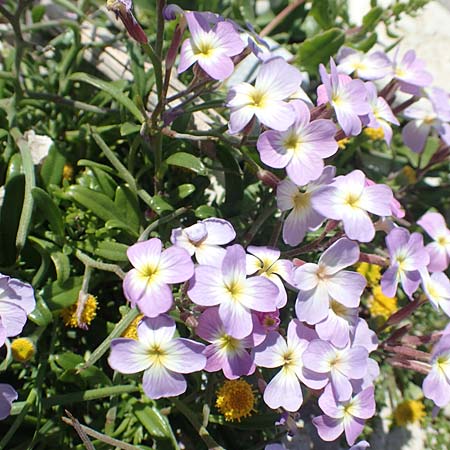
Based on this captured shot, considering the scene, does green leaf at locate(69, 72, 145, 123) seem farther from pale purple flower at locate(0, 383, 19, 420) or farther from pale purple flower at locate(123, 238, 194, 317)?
pale purple flower at locate(0, 383, 19, 420)

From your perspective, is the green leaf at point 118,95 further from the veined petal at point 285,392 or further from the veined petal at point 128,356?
the veined petal at point 285,392

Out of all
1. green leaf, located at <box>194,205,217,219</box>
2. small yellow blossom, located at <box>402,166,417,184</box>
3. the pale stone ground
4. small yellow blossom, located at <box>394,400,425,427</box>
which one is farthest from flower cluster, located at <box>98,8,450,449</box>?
the pale stone ground

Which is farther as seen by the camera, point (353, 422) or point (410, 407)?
point (410, 407)

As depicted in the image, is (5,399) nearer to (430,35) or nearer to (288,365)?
(288,365)

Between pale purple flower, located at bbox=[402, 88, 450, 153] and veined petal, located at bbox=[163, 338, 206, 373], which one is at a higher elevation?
pale purple flower, located at bbox=[402, 88, 450, 153]

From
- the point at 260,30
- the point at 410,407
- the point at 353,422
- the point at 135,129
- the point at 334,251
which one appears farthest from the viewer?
the point at 260,30

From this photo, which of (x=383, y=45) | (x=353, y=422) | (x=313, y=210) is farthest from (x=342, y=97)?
(x=383, y=45)

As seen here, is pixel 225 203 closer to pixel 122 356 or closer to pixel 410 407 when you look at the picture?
pixel 122 356
